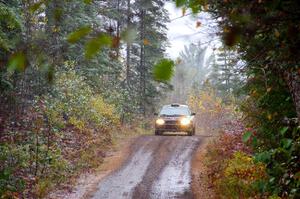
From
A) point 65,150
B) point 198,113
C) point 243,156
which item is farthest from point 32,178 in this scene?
point 198,113

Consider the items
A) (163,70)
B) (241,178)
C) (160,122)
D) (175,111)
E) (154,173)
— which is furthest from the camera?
(175,111)

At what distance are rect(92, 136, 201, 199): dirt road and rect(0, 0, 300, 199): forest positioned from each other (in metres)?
1.13

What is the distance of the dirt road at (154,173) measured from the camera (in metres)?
12.7

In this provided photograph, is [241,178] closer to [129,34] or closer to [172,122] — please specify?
[129,34]

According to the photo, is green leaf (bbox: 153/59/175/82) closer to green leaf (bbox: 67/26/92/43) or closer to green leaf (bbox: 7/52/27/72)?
green leaf (bbox: 67/26/92/43)

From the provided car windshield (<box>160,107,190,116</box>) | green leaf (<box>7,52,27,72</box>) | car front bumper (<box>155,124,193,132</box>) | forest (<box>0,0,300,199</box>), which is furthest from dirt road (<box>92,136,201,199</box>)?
green leaf (<box>7,52,27,72</box>)

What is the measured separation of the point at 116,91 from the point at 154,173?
17.6 meters

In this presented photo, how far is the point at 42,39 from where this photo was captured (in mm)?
2514

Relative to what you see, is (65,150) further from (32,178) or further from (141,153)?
(32,178)

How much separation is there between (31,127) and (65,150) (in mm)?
1454

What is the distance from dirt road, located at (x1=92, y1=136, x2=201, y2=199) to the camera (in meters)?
12.7

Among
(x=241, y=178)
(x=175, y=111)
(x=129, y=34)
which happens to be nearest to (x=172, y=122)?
(x=175, y=111)

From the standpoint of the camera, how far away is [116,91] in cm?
3228

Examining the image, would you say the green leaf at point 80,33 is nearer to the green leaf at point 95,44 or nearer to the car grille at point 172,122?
the green leaf at point 95,44
